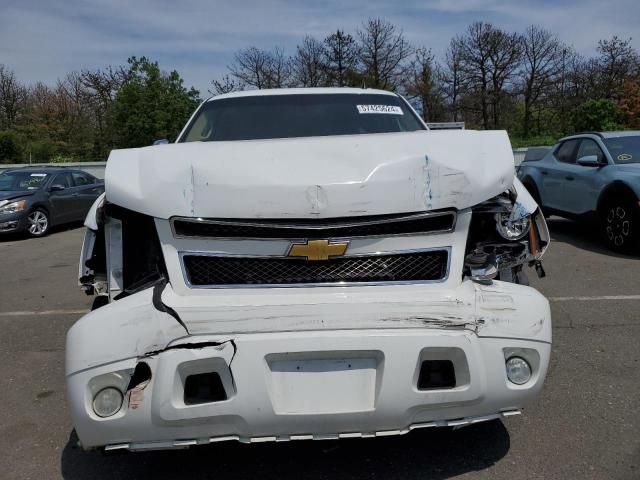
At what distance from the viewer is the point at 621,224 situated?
758cm

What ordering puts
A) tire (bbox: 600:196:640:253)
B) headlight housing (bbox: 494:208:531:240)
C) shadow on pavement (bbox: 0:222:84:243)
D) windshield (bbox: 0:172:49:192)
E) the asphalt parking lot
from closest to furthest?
headlight housing (bbox: 494:208:531:240) → the asphalt parking lot → tire (bbox: 600:196:640:253) → shadow on pavement (bbox: 0:222:84:243) → windshield (bbox: 0:172:49:192)

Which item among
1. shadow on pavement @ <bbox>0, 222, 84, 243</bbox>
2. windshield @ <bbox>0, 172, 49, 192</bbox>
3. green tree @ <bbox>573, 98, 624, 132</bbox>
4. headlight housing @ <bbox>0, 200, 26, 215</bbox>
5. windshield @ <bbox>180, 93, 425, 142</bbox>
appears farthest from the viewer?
green tree @ <bbox>573, 98, 624, 132</bbox>

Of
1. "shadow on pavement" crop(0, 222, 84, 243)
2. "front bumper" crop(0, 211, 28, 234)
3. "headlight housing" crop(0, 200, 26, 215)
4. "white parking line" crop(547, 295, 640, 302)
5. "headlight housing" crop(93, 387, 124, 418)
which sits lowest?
"shadow on pavement" crop(0, 222, 84, 243)

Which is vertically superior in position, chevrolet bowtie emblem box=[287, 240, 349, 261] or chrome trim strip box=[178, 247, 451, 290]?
chevrolet bowtie emblem box=[287, 240, 349, 261]

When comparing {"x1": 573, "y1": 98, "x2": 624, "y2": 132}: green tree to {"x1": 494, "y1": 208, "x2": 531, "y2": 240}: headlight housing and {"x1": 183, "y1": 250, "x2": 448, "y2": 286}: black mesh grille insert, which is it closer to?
{"x1": 494, "y1": 208, "x2": 531, "y2": 240}: headlight housing

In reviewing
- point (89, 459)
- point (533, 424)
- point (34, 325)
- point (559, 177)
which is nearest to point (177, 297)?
point (89, 459)

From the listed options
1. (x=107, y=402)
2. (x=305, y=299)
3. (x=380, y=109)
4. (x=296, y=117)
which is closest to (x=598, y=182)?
(x=380, y=109)

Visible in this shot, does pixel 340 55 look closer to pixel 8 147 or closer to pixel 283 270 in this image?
pixel 8 147

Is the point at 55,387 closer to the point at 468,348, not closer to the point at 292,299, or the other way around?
the point at 292,299

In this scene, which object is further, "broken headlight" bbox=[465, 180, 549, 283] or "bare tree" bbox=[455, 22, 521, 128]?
"bare tree" bbox=[455, 22, 521, 128]

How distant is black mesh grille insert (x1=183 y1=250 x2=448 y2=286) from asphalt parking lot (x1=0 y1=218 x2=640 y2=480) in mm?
984

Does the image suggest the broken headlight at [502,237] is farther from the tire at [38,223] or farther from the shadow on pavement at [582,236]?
the tire at [38,223]

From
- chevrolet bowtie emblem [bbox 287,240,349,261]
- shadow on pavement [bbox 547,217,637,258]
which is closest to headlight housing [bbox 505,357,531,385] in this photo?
chevrolet bowtie emblem [bbox 287,240,349,261]

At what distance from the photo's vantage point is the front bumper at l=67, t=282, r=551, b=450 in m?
2.14
